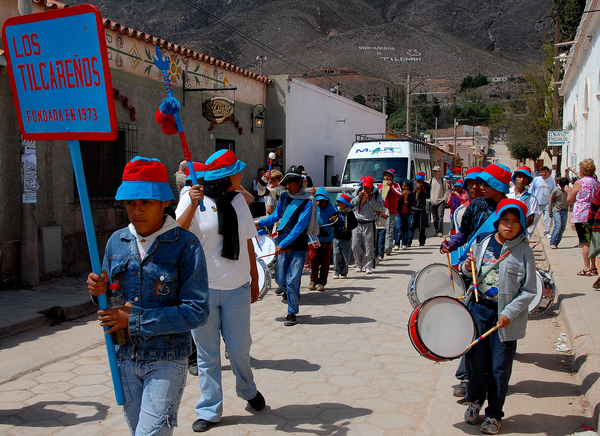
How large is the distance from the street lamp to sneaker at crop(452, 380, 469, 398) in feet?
44.8

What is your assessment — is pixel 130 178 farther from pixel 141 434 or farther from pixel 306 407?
pixel 306 407

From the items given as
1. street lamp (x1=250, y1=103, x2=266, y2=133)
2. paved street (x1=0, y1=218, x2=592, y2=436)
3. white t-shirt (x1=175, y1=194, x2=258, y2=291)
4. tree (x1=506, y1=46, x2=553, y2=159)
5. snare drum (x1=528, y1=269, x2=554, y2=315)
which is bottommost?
paved street (x1=0, y1=218, x2=592, y2=436)

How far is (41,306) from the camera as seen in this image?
7.49m

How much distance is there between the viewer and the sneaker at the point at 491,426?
3.84 m

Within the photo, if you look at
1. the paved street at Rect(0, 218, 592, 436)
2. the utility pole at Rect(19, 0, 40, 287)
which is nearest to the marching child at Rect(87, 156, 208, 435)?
the paved street at Rect(0, 218, 592, 436)

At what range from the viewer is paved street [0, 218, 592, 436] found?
4094 mm

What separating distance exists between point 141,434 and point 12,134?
751cm

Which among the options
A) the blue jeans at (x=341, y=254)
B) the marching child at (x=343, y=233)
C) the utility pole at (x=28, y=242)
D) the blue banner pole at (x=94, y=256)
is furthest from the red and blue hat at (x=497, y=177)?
the utility pole at (x=28, y=242)

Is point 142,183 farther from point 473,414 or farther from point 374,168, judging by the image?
point 374,168

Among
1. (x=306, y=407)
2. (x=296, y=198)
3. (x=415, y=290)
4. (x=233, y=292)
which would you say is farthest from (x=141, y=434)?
(x=296, y=198)

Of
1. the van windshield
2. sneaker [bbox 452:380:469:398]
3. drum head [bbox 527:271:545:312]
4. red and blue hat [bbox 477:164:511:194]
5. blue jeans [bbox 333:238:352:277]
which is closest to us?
sneaker [bbox 452:380:469:398]

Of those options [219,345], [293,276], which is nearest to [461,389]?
[219,345]

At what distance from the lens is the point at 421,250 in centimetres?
1427

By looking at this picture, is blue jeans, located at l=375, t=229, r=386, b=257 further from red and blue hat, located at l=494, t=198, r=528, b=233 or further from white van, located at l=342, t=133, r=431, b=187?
red and blue hat, located at l=494, t=198, r=528, b=233
